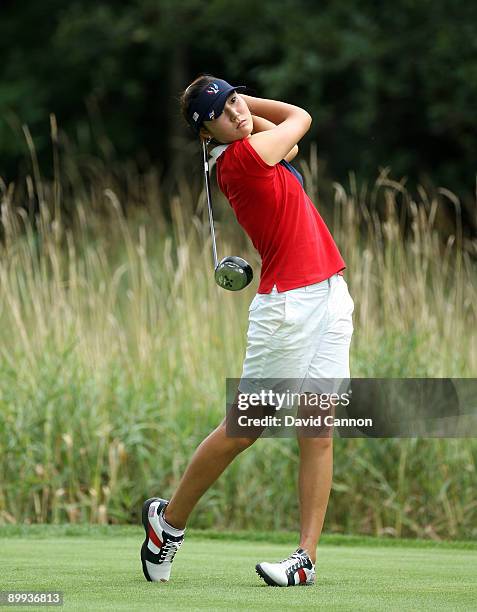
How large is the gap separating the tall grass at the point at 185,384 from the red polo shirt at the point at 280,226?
8.54ft

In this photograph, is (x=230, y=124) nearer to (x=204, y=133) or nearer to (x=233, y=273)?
(x=204, y=133)

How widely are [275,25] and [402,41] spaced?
84.1 inches

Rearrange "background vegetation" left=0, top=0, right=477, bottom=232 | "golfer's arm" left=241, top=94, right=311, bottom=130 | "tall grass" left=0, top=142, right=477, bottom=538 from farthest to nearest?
"background vegetation" left=0, top=0, right=477, bottom=232, "tall grass" left=0, top=142, right=477, bottom=538, "golfer's arm" left=241, top=94, right=311, bottom=130

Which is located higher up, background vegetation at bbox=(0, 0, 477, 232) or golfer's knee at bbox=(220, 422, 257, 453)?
background vegetation at bbox=(0, 0, 477, 232)

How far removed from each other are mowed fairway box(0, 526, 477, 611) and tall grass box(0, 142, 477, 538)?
0.70 m

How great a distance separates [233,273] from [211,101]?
0.58m

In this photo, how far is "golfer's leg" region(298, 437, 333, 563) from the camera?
4.18m

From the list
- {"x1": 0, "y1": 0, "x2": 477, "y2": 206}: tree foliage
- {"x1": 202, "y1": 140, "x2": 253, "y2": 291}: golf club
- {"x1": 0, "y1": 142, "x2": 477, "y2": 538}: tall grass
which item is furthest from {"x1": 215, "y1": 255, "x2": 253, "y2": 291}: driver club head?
{"x1": 0, "y1": 0, "x2": 477, "y2": 206}: tree foliage

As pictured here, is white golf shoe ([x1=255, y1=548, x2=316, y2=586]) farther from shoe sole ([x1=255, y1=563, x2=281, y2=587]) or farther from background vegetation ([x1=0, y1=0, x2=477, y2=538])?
background vegetation ([x1=0, y1=0, x2=477, y2=538])

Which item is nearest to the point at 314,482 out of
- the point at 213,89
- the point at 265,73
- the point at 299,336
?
the point at 299,336

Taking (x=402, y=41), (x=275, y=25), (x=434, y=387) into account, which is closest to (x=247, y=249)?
A: (x=434, y=387)

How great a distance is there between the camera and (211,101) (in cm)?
408

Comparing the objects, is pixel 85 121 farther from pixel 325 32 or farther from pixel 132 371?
pixel 132 371

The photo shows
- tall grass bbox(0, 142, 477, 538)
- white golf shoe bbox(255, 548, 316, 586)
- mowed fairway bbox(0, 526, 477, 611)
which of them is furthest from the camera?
tall grass bbox(0, 142, 477, 538)
